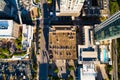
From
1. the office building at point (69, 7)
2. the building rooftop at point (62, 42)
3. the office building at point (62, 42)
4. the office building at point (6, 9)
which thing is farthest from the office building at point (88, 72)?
the office building at point (6, 9)

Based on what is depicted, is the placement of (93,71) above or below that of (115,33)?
below

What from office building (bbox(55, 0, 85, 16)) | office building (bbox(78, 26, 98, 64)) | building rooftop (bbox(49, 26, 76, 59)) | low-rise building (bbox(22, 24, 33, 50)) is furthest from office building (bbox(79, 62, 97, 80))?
low-rise building (bbox(22, 24, 33, 50))

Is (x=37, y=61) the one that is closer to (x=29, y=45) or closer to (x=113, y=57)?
(x=29, y=45)

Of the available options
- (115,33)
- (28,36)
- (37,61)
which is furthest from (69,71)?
(115,33)

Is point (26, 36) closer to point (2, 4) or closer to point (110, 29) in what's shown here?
point (2, 4)

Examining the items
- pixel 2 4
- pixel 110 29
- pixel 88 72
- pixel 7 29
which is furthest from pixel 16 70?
pixel 110 29

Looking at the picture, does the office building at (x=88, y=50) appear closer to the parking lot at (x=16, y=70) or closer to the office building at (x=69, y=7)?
the office building at (x=69, y=7)
